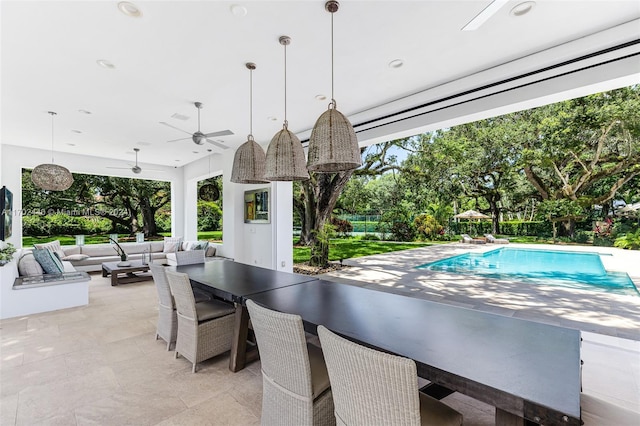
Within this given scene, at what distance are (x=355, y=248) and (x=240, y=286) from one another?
397 inches

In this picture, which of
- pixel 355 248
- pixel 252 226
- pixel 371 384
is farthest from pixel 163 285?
pixel 355 248

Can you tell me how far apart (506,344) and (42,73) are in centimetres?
490

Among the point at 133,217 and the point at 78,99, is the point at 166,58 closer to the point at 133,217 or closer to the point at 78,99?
the point at 78,99

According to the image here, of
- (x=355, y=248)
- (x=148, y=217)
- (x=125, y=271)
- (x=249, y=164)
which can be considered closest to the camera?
(x=249, y=164)

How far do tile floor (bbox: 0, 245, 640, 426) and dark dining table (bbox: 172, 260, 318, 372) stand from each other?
0.15 meters

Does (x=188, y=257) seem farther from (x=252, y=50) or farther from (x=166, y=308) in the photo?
(x=252, y=50)

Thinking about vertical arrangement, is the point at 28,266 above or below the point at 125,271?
above

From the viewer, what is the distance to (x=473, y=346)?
130 cm

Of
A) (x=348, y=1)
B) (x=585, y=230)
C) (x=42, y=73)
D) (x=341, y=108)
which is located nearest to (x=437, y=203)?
(x=585, y=230)

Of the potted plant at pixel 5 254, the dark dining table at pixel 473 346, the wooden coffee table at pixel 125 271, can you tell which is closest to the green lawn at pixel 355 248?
A: the wooden coffee table at pixel 125 271

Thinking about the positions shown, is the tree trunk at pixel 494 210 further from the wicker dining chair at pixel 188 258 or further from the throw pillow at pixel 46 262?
the throw pillow at pixel 46 262

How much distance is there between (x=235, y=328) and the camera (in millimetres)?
2508

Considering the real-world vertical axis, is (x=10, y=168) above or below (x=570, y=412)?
above

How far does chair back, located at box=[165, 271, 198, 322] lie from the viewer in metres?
2.35
